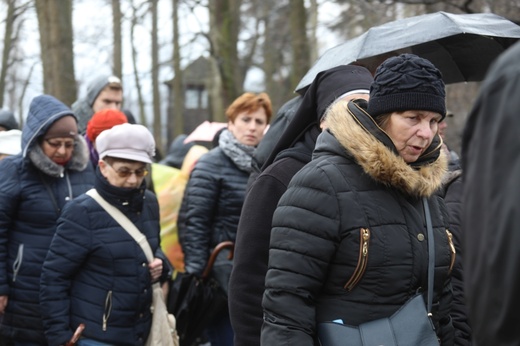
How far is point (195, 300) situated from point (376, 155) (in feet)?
11.0

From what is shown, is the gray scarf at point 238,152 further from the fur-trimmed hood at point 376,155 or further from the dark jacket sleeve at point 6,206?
the fur-trimmed hood at point 376,155

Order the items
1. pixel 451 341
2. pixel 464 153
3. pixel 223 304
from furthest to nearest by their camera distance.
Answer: pixel 223 304 → pixel 451 341 → pixel 464 153

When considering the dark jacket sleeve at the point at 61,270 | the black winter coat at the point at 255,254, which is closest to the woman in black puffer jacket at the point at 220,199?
the dark jacket sleeve at the point at 61,270

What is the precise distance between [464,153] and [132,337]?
11.7 ft

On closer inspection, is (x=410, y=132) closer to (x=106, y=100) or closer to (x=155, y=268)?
(x=155, y=268)

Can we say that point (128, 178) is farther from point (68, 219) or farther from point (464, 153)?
point (464, 153)

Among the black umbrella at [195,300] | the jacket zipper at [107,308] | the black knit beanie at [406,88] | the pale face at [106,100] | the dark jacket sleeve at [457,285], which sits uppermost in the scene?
the black knit beanie at [406,88]

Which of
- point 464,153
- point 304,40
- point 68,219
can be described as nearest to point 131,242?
point 68,219

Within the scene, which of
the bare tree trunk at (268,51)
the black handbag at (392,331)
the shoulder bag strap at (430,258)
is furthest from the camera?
the bare tree trunk at (268,51)

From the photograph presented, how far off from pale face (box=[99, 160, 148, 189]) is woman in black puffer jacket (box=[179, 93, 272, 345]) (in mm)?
1121

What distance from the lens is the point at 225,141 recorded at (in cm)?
633

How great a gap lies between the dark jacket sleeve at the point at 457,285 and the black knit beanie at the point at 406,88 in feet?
2.47

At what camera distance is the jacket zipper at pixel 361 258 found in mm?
2980

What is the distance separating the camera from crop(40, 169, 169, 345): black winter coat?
484 cm
